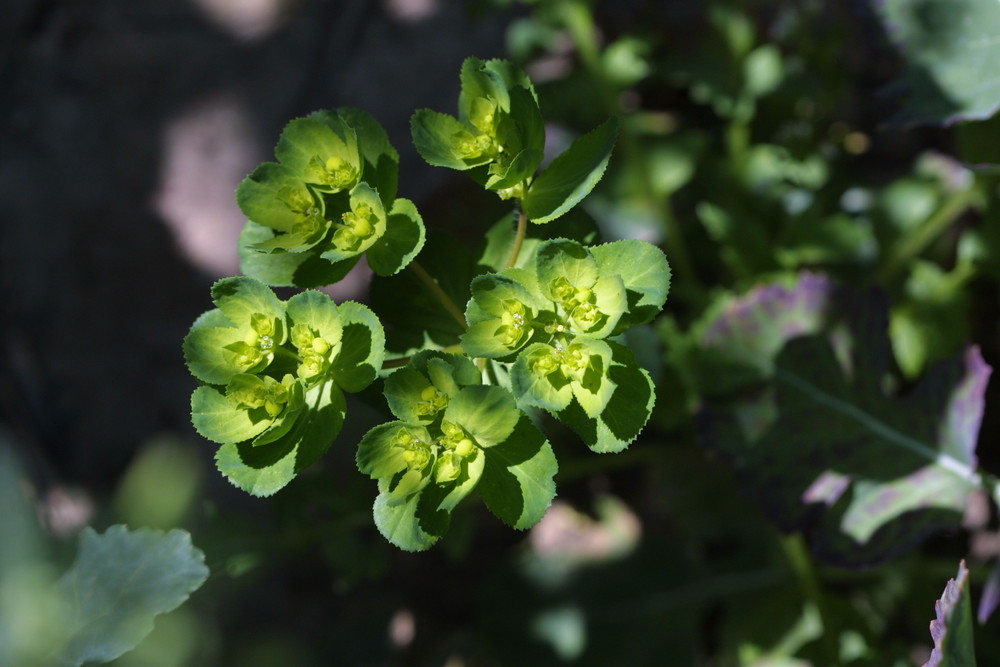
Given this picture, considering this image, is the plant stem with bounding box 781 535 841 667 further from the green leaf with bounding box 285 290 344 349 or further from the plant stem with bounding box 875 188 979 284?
the green leaf with bounding box 285 290 344 349

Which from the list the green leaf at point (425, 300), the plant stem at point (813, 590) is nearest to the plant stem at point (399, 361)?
the green leaf at point (425, 300)

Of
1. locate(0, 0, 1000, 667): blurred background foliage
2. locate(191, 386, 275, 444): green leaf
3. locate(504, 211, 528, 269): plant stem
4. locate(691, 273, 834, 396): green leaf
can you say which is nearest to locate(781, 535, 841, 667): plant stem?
locate(0, 0, 1000, 667): blurred background foliage

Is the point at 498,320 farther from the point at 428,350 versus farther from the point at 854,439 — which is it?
the point at 854,439

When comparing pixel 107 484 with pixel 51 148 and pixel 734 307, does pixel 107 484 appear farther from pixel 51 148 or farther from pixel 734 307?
pixel 734 307

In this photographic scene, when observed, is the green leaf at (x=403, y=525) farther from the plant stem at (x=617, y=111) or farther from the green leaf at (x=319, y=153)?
the plant stem at (x=617, y=111)

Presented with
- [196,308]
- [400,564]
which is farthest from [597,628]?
[196,308]

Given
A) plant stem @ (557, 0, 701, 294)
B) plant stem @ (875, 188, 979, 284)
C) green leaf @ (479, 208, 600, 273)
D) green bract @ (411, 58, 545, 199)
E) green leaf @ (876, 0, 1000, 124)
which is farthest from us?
plant stem @ (557, 0, 701, 294)
